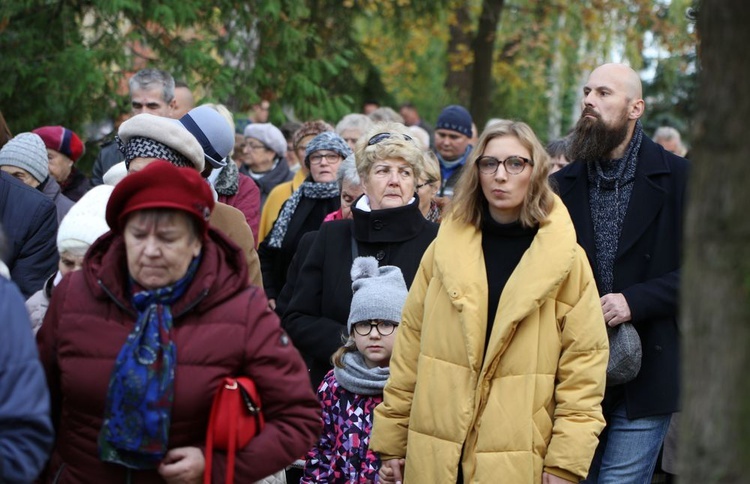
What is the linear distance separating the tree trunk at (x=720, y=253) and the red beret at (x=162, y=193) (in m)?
1.66

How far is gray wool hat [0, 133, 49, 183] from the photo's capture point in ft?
25.1

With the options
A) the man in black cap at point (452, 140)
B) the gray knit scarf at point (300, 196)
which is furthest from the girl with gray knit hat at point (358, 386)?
the man in black cap at point (452, 140)

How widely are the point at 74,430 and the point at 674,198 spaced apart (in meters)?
3.06

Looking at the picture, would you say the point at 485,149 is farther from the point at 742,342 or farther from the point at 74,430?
the point at 742,342

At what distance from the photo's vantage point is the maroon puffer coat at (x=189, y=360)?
12.5 feet

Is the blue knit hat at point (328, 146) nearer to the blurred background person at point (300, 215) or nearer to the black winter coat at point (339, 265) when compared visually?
the blurred background person at point (300, 215)

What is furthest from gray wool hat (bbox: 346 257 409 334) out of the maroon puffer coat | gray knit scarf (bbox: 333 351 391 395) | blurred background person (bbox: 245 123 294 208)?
blurred background person (bbox: 245 123 294 208)

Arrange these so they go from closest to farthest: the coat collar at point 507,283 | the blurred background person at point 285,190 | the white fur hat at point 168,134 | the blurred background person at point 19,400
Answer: the blurred background person at point 19,400
the coat collar at point 507,283
the white fur hat at point 168,134
the blurred background person at point 285,190

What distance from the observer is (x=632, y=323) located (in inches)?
224

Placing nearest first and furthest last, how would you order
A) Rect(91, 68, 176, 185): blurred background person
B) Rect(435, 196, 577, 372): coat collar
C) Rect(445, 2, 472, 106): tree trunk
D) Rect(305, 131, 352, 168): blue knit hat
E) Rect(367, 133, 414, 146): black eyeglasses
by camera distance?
Rect(435, 196, 577, 372): coat collar
Rect(367, 133, 414, 146): black eyeglasses
Rect(305, 131, 352, 168): blue knit hat
Rect(91, 68, 176, 185): blurred background person
Rect(445, 2, 472, 106): tree trunk

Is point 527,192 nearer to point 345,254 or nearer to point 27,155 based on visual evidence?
point 345,254

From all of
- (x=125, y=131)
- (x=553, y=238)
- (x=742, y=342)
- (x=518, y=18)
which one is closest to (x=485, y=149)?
(x=553, y=238)

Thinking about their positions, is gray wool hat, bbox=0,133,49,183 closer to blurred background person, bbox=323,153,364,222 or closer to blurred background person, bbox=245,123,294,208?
blurred background person, bbox=323,153,364,222

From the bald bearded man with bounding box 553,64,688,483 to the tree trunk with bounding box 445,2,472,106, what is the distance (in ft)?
56.0
